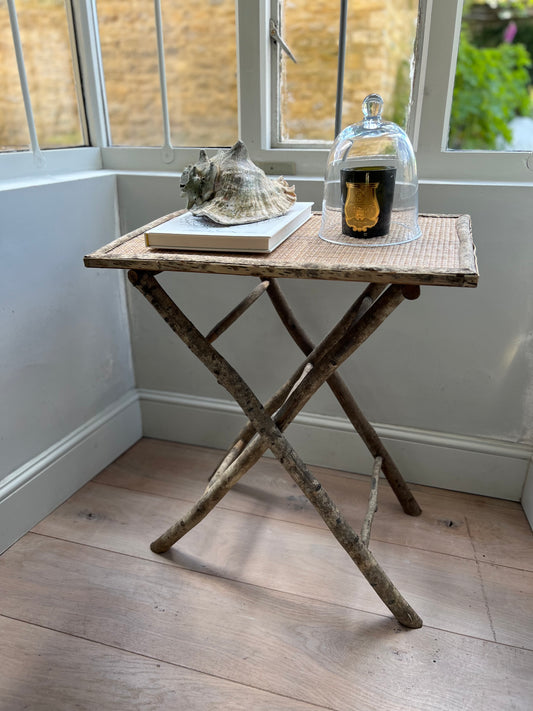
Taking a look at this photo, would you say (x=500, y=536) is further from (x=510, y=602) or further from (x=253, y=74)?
(x=253, y=74)

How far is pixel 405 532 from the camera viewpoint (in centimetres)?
130

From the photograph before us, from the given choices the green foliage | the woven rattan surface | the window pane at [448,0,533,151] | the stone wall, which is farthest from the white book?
the green foliage

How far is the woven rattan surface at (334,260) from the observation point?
78 centimetres

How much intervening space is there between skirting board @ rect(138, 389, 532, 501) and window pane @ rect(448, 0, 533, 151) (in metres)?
1.81

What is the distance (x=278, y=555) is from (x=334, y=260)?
2.33ft

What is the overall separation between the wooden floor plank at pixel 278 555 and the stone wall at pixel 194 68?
35.3 inches

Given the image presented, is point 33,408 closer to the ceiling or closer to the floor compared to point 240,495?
closer to the ceiling

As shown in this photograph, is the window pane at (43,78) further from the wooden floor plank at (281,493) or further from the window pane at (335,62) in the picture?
the wooden floor plank at (281,493)

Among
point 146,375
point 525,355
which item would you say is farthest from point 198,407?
point 525,355

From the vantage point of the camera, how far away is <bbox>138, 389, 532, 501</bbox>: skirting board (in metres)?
1.39

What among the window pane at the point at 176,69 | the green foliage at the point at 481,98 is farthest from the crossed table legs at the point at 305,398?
the green foliage at the point at 481,98

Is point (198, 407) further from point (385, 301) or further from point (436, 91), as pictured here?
point (436, 91)

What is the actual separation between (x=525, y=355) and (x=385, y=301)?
0.58m

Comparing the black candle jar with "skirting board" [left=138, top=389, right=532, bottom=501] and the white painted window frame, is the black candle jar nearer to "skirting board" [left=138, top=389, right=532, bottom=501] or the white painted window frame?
the white painted window frame
